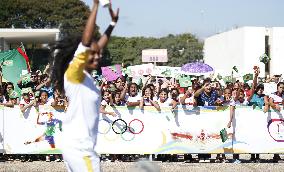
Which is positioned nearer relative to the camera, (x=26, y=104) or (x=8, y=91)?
(x=26, y=104)

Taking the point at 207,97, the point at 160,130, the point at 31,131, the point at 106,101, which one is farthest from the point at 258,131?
the point at 31,131

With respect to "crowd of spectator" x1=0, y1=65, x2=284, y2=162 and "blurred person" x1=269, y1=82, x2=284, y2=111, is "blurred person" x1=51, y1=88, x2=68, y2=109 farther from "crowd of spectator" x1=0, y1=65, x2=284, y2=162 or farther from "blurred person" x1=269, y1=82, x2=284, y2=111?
"blurred person" x1=269, y1=82, x2=284, y2=111

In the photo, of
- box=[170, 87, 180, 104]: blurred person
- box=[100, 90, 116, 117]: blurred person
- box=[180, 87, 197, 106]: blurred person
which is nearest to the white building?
box=[180, 87, 197, 106]: blurred person

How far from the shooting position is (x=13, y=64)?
56.3 feet

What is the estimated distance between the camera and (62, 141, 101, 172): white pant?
505 cm

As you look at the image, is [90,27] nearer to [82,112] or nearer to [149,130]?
[82,112]

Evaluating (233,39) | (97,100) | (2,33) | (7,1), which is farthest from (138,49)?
(97,100)

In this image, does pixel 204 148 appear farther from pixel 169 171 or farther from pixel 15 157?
pixel 15 157

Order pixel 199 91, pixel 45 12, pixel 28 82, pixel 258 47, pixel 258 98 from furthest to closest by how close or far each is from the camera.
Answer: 1. pixel 45 12
2. pixel 258 47
3. pixel 28 82
4. pixel 258 98
5. pixel 199 91

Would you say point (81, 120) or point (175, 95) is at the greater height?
point (81, 120)

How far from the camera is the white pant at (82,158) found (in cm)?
505

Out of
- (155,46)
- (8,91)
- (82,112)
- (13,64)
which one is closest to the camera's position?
(82,112)

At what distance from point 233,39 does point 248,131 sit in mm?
50589

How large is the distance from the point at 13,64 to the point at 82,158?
12501mm
